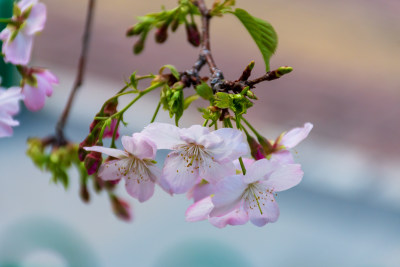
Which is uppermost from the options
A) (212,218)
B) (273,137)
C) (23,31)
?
(23,31)

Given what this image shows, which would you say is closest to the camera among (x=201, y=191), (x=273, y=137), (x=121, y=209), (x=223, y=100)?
(x=223, y=100)

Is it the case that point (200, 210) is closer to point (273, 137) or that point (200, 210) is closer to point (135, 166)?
point (135, 166)

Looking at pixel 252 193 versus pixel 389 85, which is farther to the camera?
pixel 389 85

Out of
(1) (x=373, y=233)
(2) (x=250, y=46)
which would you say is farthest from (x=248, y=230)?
(2) (x=250, y=46)

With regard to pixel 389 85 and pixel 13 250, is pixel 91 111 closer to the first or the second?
pixel 13 250

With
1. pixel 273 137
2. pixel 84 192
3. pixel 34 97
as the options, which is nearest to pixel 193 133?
pixel 34 97

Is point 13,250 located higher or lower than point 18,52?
lower

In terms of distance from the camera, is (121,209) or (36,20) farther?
(121,209)
